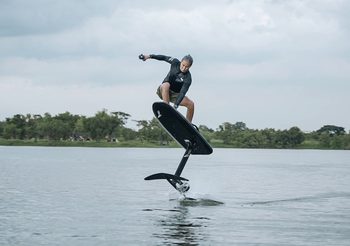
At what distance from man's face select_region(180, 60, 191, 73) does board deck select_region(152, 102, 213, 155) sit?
45.3 inches

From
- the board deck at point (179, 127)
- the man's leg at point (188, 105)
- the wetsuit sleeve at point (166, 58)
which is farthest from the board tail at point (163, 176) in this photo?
the wetsuit sleeve at point (166, 58)

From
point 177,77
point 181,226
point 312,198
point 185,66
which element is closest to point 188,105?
point 177,77

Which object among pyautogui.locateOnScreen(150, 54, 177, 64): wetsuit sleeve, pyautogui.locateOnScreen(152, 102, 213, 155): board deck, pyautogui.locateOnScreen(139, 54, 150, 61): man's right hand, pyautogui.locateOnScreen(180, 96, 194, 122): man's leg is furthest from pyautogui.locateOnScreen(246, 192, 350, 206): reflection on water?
pyautogui.locateOnScreen(139, 54, 150, 61): man's right hand

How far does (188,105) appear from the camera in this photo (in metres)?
23.0

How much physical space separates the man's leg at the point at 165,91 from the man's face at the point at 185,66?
64 cm

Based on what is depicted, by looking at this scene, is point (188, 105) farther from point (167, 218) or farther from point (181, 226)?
point (181, 226)

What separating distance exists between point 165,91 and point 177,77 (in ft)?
1.90

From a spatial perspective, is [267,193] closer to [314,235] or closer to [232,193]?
[232,193]

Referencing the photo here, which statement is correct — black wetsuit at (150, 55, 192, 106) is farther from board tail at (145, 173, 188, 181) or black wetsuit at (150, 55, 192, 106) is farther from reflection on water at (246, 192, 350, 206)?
reflection on water at (246, 192, 350, 206)

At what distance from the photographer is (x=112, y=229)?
21.0 m

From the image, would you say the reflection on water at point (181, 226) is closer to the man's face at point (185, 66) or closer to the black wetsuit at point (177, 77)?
the black wetsuit at point (177, 77)

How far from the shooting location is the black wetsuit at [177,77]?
22.0 metres

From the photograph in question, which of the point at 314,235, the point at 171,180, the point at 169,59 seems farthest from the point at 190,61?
the point at 314,235

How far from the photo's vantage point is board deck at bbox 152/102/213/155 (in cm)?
2281
